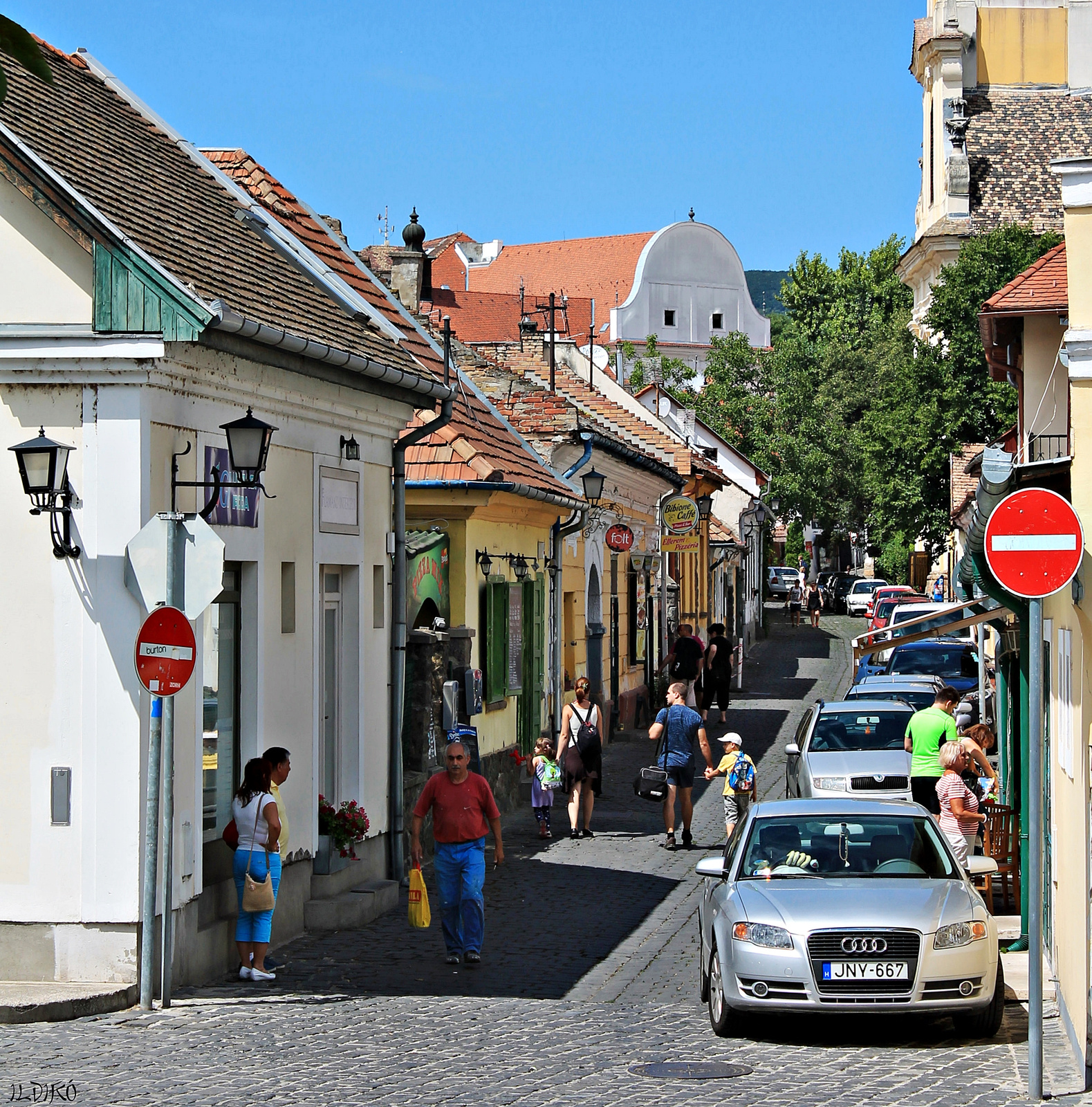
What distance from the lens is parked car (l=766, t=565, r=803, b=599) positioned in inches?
3307

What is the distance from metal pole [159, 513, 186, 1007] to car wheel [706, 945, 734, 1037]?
3.21 metres

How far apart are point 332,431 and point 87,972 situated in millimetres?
5090

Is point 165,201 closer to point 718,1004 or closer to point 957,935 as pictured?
point 718,1004

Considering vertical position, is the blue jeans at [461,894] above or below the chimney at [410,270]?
below

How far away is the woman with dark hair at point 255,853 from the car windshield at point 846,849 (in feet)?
10.1

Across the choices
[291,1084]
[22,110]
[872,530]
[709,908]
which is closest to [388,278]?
[22,110]

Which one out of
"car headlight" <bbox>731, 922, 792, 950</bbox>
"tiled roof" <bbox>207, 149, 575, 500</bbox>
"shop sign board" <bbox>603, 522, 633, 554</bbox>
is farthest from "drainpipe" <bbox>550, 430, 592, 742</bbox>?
"car headlight" <bbox>731, 922, 792, 950</bbox>

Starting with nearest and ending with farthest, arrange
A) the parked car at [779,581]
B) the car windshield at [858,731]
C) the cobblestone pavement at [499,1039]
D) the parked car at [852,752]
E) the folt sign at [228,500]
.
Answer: the cobblestone pavement at [499,1039] → the folt sign at [228,500] → the parked car at [852,752] → the car windshield at [858,731] → the parked car at [779,581]

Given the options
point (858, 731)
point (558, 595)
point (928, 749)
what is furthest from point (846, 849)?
point (558, 595)

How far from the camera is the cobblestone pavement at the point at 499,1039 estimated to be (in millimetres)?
8367

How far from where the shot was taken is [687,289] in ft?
335

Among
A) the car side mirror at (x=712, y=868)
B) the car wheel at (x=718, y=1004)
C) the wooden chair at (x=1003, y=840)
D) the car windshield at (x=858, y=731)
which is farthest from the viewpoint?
the car windshield at (x=858, y=731)

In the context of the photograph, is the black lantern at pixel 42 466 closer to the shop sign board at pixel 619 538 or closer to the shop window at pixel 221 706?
the shop window at pixel 221 706

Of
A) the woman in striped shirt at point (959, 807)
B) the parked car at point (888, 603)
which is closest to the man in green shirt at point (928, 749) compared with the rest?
the woman in striped shirt at point (959, 807)
